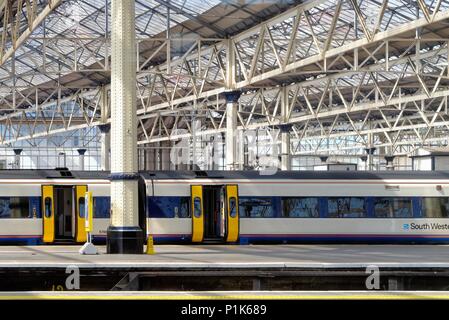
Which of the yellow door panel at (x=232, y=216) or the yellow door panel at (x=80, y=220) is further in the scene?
the yellow door panel at (x=232, y=216)

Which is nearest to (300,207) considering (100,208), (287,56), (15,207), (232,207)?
(232,207)

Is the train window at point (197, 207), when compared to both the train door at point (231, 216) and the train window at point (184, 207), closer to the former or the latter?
the train window at point (184, 207)

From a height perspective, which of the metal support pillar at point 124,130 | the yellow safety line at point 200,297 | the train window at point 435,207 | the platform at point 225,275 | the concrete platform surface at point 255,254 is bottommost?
the concrete platform surface at point 255,254

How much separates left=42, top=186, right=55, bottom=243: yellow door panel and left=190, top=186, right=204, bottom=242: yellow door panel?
438 centimetres

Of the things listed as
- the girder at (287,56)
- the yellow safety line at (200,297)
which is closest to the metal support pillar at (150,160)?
the girder at (287,56)

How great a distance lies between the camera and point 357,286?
11.9 m

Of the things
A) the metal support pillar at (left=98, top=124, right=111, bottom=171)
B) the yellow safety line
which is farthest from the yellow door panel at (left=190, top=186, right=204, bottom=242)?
the metal support pillar at (left=98, top=124, right=111, bottom=171)

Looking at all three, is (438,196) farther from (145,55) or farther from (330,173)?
(145,55)

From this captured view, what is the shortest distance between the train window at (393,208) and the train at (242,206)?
3cm

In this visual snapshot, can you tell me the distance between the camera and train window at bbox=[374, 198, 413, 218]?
24.5 metres

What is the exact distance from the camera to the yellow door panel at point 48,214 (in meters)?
23.2

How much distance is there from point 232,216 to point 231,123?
1432 centimetres
